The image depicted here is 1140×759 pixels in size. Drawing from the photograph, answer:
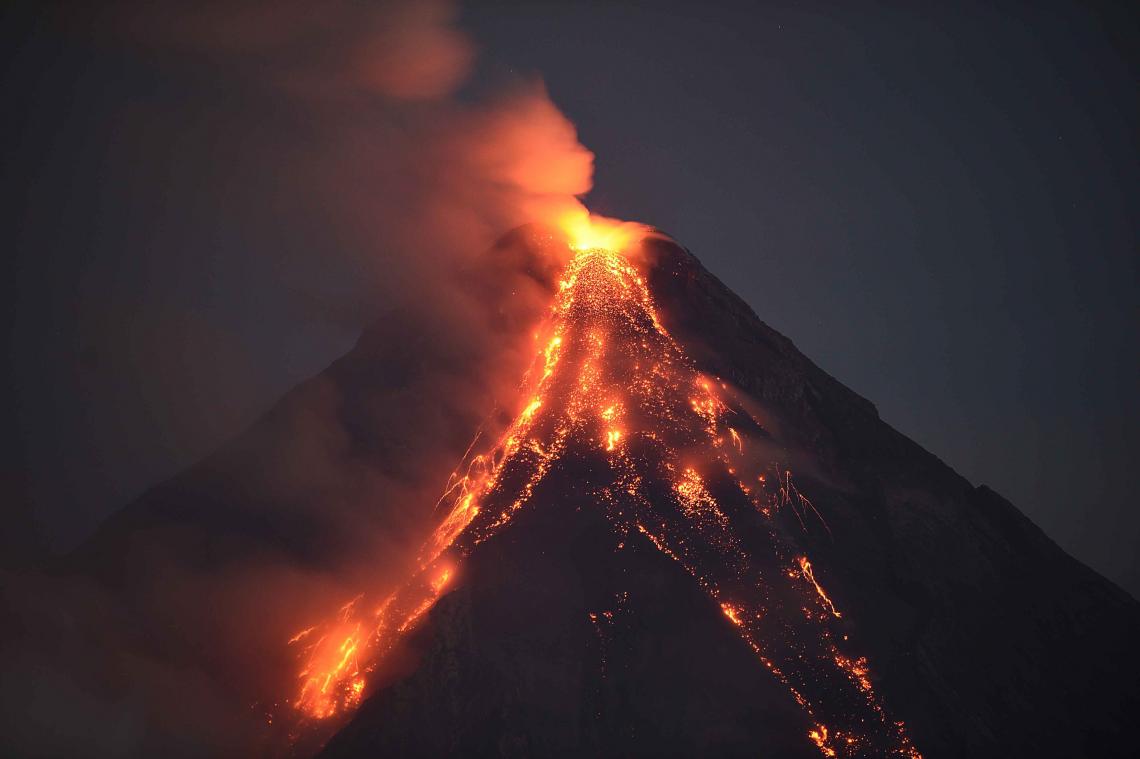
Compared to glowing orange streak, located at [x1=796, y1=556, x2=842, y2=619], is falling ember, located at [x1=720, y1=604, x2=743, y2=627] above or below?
below

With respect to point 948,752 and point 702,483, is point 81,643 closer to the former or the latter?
point 702,483

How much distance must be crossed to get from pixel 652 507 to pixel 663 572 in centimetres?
255

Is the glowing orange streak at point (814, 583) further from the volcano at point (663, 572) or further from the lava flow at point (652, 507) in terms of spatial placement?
the volcano at point (663, 572)

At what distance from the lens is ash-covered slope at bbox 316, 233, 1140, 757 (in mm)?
22312

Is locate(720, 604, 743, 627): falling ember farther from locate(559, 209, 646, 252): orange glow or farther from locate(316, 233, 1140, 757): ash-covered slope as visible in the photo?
locate(559, 209, 646, 252): orange glow

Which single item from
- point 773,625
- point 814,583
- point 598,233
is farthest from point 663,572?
point 598,233

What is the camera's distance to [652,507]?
2750 centimetres

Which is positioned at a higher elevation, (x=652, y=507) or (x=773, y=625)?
(x=652, y=507)

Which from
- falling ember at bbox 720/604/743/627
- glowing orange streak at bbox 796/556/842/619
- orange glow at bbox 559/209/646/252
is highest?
orange glow at bbox 559/209/646/252

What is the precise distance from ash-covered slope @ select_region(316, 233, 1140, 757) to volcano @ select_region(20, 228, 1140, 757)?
0.27 ft

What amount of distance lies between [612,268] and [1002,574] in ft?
66.2

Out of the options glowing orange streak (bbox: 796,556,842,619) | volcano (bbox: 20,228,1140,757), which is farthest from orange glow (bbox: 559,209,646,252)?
glowing orange streak (bbox: 796,556,842,619)

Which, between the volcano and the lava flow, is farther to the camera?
the lava flow

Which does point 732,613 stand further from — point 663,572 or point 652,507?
point 652,507
